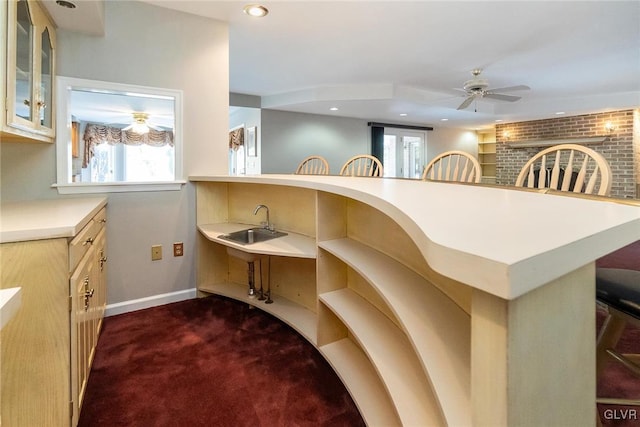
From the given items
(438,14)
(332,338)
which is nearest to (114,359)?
(332,338)

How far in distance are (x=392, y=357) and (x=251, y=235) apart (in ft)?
4.87

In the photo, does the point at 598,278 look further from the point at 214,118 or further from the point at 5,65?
the point at 214,118

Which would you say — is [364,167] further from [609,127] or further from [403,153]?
[609,127]

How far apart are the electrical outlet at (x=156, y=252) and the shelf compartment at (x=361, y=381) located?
160cm

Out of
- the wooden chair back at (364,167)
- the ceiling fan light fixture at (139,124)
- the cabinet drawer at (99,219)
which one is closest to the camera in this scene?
the cabinet drawer at (99,219)

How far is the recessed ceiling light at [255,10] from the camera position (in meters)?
2.70

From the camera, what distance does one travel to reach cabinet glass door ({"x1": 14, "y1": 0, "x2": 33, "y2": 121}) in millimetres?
1601

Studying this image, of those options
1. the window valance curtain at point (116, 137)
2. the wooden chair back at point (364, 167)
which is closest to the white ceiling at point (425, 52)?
the window valance curtain at point (116, 137)

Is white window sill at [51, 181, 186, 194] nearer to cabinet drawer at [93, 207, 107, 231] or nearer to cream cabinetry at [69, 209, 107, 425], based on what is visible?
cabinet drawer at [93, 207, 107, 231]

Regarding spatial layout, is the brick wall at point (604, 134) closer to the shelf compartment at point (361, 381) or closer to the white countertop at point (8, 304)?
the shelf compartment at point (361, 381)

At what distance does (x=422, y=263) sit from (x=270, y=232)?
1.35 m

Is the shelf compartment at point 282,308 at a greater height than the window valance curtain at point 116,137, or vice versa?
the window valance curtain at point 116,137

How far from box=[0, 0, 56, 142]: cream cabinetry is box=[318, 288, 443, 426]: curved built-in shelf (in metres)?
1.72

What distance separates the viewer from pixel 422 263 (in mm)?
1261
